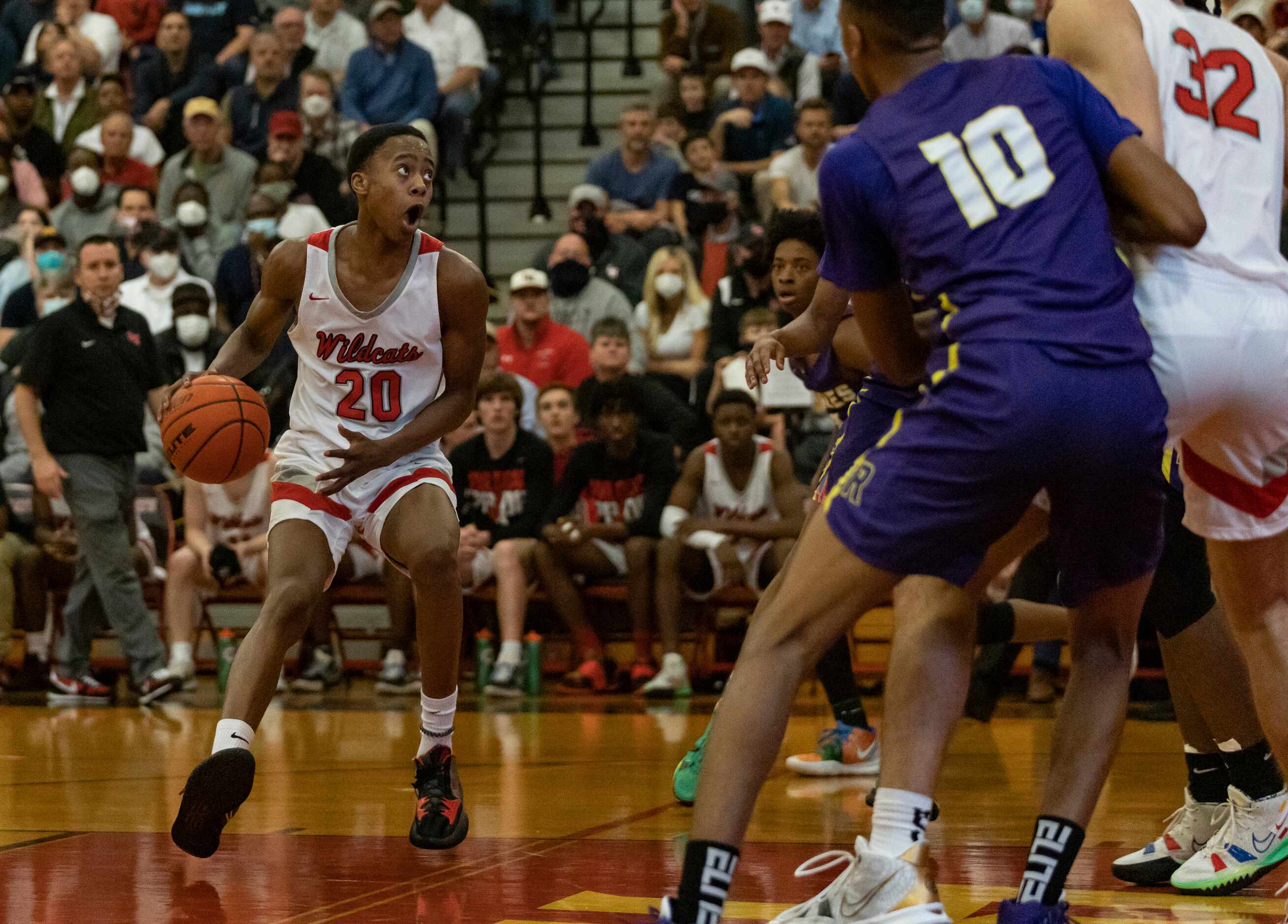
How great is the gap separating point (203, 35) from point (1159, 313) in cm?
1221

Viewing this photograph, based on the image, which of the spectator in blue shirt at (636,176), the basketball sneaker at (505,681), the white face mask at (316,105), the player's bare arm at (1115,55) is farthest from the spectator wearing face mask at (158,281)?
the player's bare arm at (1115,55)

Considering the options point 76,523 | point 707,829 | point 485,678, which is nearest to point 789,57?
point 485,678

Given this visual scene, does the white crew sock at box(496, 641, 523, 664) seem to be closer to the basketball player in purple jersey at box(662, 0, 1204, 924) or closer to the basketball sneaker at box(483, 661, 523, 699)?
the basketball sneaker at box(483, 661, 523, 699)

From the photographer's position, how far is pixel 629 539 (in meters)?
9.02

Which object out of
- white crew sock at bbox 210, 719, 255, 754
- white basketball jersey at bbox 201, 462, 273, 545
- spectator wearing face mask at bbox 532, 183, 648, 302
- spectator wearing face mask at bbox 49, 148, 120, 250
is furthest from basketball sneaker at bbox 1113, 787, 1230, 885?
spectator wearing face mask at bbox 49, 148, 120, 250

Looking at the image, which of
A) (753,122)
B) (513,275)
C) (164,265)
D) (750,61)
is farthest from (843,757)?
(164,265)

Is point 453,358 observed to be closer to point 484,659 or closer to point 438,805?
point 438,805

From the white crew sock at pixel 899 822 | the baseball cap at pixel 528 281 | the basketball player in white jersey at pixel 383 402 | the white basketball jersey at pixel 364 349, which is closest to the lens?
the white crew sock at pixel 899 822

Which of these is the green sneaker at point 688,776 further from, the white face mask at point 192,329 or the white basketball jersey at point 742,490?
the white face mask at point 192,329

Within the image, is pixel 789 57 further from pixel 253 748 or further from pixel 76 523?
pixel 253 748

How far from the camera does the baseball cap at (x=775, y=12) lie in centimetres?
1186

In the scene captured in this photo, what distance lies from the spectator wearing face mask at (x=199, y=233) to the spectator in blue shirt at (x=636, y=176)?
271cm

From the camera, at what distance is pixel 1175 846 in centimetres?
395

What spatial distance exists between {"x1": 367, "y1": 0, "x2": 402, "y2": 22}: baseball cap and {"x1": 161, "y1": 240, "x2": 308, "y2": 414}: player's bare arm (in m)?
8.40
